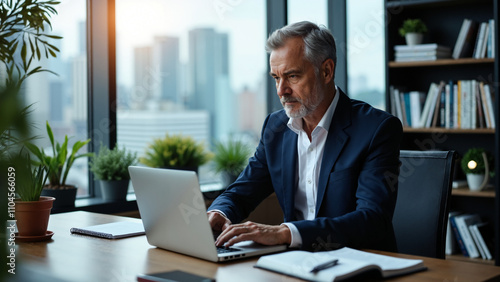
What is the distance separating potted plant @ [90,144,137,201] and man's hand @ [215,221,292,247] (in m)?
1.61

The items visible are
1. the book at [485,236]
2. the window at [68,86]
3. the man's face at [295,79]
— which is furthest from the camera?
the book at [485,236]

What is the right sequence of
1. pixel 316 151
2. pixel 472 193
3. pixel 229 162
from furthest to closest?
pixel 229 162, pixel 472 193, pixel 316 151

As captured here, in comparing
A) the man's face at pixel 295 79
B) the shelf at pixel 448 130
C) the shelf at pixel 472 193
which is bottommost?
the shelf at pixel 472 193

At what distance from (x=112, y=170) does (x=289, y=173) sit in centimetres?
131

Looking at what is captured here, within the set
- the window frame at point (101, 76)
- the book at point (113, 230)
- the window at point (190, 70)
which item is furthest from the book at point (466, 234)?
the book at point (113, 230)

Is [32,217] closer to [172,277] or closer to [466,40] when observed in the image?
[172,277]

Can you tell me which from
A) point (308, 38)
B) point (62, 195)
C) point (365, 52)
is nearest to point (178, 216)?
point (308, 38)

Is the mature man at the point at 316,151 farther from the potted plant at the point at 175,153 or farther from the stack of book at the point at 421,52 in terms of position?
the stack of book at the point at 421,52

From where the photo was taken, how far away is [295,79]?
2.00 metres

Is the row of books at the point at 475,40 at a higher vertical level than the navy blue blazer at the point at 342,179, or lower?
higher

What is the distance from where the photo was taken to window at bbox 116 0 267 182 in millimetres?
3299

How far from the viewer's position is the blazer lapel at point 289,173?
6.56 feet

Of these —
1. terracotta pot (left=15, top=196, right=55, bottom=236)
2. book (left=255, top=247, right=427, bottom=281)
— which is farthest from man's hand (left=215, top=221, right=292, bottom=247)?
terracotta pot (left=15, top=196, right=55, bottom=236)

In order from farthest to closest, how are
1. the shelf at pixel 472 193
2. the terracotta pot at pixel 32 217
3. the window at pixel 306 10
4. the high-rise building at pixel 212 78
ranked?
the window at pixel 306 10 < the high-rise building at pixel 212 78 < the shelf at pixel 472 193 < the terracotta pot at pixel 32 217
